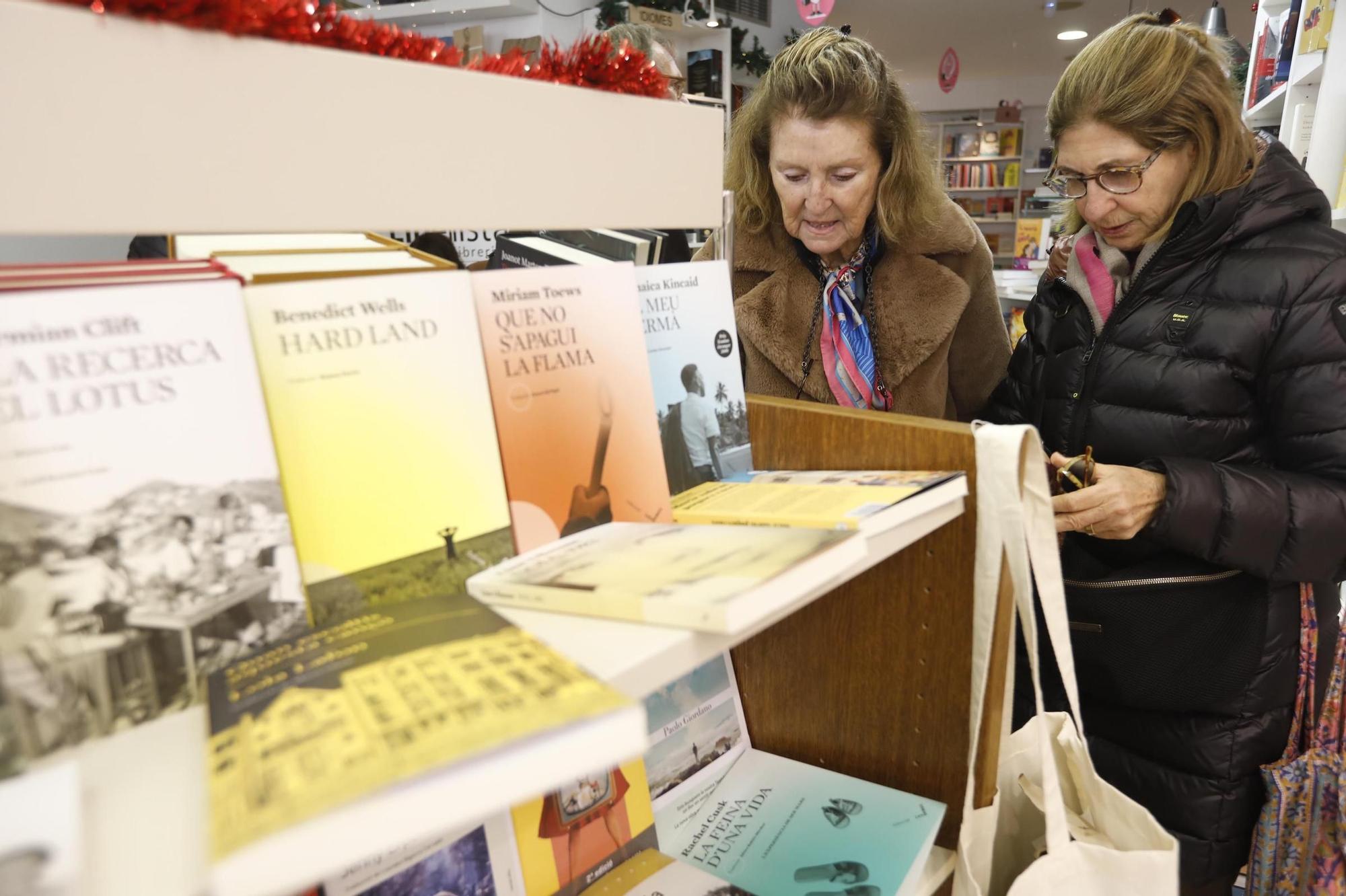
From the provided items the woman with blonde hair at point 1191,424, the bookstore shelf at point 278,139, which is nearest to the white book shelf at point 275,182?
the bookstore shelf at point 278,139

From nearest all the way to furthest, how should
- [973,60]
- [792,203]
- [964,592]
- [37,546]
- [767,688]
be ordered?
[37,546] → [964,592] → [767,688] → [792,203] → [973,60]

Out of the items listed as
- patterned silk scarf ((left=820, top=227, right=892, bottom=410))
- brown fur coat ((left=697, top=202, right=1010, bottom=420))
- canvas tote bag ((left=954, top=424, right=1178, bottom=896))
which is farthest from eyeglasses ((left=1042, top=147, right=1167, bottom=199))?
canvas tote bag ((left=954, top=424, right=1178, bottom=896))

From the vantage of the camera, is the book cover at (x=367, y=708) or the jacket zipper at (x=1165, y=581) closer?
the book cover at (x=367, y=708)

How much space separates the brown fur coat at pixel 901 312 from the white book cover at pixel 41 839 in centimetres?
134

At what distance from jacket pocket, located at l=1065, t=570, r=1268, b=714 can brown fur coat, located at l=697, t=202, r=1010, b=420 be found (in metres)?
0.48

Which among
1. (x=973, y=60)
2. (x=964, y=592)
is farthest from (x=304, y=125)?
(x=973, y=60)

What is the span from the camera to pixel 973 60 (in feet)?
34.2

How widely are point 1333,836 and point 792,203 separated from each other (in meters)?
1.37

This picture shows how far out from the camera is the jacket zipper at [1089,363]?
4.31 feet

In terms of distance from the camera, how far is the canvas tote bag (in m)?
0.78

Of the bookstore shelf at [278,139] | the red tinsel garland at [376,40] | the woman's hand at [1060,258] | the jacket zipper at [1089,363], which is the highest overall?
the red tinsel garland at [376,40]

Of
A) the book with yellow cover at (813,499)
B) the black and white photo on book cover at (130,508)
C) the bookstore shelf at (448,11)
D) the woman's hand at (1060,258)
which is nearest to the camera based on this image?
the black and white photo on book cover at (130,508)

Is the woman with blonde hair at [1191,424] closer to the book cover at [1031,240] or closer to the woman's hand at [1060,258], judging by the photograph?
the woman's hand at [1060,258]

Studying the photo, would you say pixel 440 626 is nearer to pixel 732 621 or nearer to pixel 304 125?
pixel 732 621
